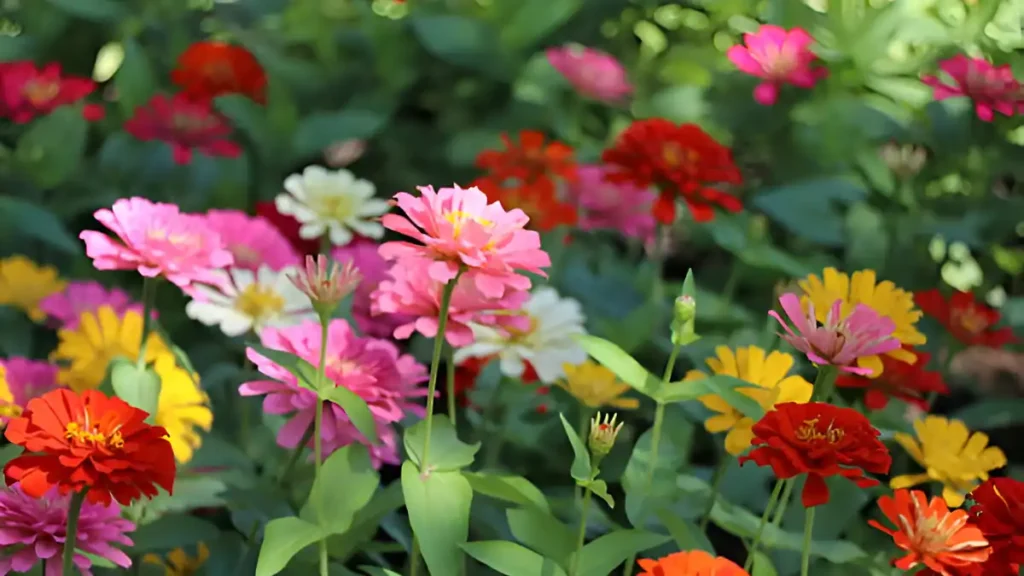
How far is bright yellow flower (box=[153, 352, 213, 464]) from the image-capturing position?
0.75 m

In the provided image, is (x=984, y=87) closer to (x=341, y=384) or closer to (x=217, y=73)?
(x=341, y=384)

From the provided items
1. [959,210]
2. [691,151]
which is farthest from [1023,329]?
[691,151]

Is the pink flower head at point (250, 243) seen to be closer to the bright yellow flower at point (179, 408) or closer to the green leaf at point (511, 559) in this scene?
the bright yellow flower at point (179, 408)

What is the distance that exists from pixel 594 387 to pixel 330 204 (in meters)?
0.35

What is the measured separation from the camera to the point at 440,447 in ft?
2.18

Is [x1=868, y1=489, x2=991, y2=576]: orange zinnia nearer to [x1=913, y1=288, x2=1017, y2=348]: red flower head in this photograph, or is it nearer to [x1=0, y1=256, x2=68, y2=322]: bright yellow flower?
[x1=913, y1=288, x2=1017, y2=348]: red flower head

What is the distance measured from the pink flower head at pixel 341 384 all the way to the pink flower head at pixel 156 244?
0.25 feet

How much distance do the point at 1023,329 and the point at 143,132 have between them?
103 cm

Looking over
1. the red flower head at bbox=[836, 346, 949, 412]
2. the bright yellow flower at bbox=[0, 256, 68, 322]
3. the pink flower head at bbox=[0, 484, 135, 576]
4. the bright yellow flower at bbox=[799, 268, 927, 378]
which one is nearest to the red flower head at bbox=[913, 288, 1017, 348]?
the red flower head at bbox=[836, 346, 949, 412]

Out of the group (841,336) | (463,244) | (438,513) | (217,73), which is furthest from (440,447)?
(217,73)

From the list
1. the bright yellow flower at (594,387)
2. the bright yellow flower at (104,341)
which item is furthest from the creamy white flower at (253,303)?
the bright yellow flower at (594,387)

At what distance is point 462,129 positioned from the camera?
4.82 feet

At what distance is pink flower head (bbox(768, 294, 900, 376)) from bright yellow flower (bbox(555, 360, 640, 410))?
0.19 metres

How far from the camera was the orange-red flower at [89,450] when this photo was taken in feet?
1.80
